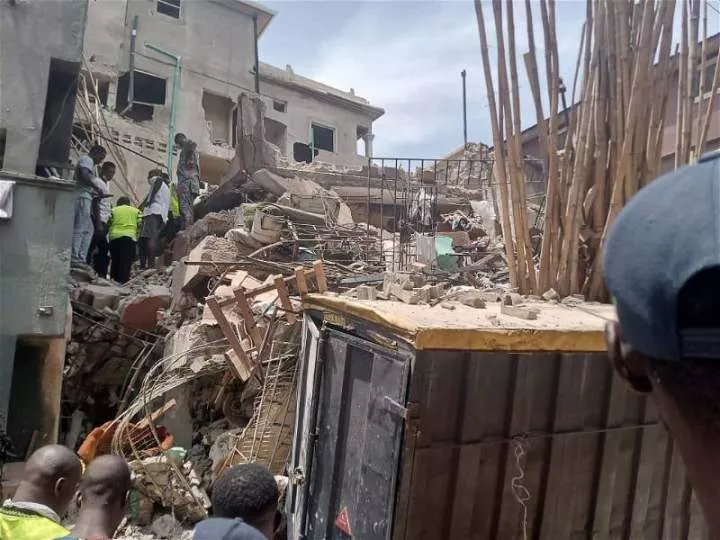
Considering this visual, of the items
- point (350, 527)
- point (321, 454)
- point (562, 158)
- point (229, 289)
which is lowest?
point (350, 527)

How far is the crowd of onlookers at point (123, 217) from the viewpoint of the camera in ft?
29.1

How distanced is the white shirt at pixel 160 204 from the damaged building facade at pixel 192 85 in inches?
259

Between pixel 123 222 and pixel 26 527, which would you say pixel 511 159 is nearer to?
pixel 26 527

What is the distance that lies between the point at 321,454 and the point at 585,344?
74.1 inches

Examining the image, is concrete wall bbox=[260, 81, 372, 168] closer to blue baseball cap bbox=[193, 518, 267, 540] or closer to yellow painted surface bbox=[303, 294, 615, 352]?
yellow painted surface bbox=[303, 294, 615, 352]

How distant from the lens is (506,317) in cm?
316

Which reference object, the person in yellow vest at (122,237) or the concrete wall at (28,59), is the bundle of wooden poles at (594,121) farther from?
the person in yellow vest at (122,237)

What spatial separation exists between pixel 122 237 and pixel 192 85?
1325cm

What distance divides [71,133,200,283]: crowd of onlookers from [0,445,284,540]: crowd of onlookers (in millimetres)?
6241

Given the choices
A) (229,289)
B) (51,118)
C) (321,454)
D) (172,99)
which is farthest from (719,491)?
(172,99)

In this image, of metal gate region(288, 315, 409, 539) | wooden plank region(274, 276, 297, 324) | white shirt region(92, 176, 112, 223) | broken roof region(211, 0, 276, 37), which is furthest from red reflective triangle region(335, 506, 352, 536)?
broken roof region(211, 0, 276, 37)

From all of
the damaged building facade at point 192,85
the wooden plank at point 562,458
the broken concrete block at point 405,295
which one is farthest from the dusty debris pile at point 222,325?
the damaged building facade at point 192,85

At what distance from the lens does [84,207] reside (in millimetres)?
8609

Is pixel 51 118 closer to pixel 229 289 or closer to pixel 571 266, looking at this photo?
pixel 229 289
